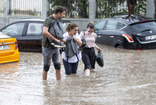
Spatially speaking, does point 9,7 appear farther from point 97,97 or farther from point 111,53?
point 97,97

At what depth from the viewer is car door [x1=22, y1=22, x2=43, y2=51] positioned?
1338 cm

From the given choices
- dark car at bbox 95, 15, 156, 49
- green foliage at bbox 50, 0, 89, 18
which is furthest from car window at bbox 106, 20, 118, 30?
green foliage at bbox 50, 0, 89, 18

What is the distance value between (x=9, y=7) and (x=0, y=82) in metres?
16.5

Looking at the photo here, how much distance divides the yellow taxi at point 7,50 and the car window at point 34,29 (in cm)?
194

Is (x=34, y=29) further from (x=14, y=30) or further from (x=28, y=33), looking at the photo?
(x=14, y=30)

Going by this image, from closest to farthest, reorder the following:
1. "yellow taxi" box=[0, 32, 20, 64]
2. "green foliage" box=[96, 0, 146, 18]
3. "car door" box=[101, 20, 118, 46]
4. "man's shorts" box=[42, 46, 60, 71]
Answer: "man's shorts" box=[42, 46, 60, 71] → "yellow taxi" box=[0, 32, 20, 64] → "car door" box=[101, 20, 118, 46] → "green foliage" box=[96, 0, 146, 18]

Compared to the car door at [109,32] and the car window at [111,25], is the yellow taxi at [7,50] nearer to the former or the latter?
the car door at [109,32]

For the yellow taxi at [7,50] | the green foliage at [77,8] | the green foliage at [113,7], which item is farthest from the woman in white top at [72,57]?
the green foliage at [77,8]

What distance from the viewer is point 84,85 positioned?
311 inches

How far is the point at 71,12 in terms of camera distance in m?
23.1

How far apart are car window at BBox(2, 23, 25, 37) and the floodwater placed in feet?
7.40

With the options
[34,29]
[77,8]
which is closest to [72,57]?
[34,29]

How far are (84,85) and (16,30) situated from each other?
264 inches

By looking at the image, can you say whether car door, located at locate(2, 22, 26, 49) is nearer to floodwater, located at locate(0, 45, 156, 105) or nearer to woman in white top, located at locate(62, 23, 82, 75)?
floodwater, located at locate(0, 45, 156, 105)
